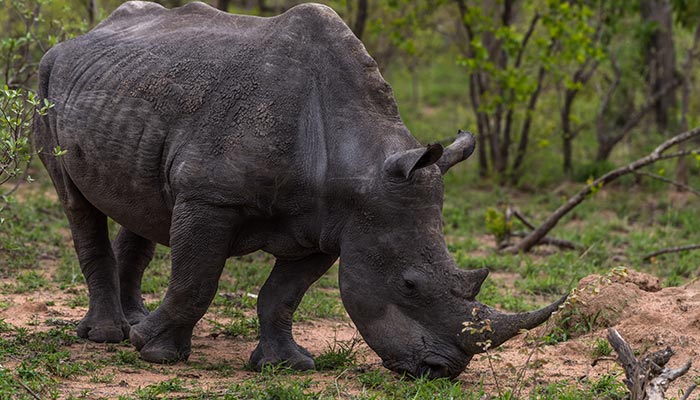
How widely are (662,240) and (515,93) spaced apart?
2644 mm

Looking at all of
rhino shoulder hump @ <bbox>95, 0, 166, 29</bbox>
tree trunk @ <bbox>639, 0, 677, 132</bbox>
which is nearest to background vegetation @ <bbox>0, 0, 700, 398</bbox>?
tree trunk @ <bbox>639, 0, 677, 132</bbox>

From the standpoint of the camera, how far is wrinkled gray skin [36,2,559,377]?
18.2 feet

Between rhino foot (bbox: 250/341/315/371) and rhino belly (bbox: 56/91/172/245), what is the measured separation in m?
0.90

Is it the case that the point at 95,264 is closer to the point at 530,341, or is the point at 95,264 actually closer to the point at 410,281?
the point at 410,281

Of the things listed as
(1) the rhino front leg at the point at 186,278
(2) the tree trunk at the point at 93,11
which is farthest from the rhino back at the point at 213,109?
(2) the tree trunk at the point at 93,11

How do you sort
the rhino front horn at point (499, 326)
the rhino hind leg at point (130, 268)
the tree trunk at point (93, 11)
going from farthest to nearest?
the tree trunk at point (93, 11) → the rhino hind leg at point (130, 268) → the rhino front horn at point (499, 326)

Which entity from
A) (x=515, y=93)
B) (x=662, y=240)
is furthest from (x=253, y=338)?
(x=515, y=93)

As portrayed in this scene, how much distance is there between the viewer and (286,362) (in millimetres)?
6082

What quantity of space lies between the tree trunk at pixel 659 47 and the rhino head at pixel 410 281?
355 inches

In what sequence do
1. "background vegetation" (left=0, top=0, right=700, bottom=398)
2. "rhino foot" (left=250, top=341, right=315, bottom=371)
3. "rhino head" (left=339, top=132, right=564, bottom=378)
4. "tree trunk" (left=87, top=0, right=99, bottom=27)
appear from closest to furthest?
"rhino head" (left=339, top=132, right=564, bottom=378) → "background vegetation" (left=0, top=0, right=700, bottom=398) → "rhino foot" (left=250, top=341, right=315, bottom=371) → "tree trunk" (left=87, top=0, right=99, bottom=27)

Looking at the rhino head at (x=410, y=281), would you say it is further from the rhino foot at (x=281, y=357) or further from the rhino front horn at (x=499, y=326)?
the rhino foot at (x=281, y=357)

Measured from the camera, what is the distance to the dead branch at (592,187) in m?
9.08

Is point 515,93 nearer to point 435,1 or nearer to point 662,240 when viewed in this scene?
point 435,1

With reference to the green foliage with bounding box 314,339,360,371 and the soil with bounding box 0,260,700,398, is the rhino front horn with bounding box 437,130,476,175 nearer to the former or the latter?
the soil with bounding box 0,260,700,398
